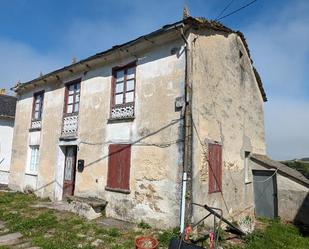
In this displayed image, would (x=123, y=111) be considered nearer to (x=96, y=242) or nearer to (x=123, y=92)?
(x=123, y=92)

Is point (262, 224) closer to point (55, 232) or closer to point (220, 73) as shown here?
point (220, 73)

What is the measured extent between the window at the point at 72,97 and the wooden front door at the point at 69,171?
1.69 m

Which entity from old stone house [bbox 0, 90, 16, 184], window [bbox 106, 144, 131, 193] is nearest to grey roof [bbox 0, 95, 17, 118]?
old stone house [bbox 0, 90, 16, 184]

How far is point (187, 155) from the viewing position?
829 cm

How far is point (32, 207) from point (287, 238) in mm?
9200

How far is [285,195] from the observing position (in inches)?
489

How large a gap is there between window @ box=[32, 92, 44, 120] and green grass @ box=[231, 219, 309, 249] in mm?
11392

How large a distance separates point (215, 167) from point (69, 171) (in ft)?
21.4

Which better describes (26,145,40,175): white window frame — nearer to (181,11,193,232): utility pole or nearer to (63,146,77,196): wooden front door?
(63,146,77,196): wooden front door

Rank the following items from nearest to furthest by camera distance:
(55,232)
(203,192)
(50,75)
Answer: (55,232) → (203,192) → (50,75)

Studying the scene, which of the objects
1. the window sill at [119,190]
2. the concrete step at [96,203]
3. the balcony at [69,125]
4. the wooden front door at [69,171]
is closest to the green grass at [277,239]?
the window sill at [119,190]

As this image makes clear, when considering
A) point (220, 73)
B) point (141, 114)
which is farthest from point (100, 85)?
point (220, 73)

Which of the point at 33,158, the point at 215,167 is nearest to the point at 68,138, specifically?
the point at 33,158

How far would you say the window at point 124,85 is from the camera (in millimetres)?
10391
